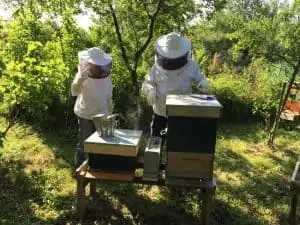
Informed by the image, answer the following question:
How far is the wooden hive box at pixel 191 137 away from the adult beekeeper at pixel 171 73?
0.69 m

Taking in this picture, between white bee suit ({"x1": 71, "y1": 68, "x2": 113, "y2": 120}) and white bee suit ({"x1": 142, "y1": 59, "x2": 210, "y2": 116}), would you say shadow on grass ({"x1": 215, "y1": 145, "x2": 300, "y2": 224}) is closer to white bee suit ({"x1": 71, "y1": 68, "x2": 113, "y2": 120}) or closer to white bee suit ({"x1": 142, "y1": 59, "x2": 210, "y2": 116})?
white bee suit ({"x1": 142, "y1": 59, "x2": 210, "y2": 116})

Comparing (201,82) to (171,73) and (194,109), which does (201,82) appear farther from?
(194,109)

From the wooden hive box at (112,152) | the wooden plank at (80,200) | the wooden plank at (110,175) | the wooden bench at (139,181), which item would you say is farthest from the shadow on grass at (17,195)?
the wooden hive box at (112,152)

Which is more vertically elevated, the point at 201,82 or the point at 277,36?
the point at 277,36

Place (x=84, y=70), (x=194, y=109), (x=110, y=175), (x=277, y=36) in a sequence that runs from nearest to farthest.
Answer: (x=194, y=109) → (x=110, y=175) → (x=84, y=70) → (x=277, y=36)

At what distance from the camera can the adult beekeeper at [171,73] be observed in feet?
14.6

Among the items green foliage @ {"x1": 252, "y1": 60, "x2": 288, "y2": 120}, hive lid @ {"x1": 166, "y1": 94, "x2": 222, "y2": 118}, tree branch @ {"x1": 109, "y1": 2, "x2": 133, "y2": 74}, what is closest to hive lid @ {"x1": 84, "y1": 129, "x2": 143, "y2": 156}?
hive lid @ {"x1": 166, "y1": 94, "x2": 222, "y2": 118}

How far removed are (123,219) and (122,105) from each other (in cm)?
342

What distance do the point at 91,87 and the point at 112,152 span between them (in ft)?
3.65

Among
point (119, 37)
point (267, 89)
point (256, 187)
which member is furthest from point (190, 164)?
point (267, 89)

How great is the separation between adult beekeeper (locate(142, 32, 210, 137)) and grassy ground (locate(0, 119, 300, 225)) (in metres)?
1.03

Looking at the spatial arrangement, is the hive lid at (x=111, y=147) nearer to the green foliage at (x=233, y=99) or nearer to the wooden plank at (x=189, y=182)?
the wooden plank at (x=189, y=182)

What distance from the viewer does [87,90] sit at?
476cm

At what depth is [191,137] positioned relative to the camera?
3.78 m
